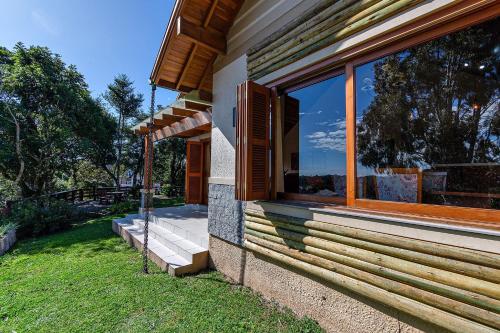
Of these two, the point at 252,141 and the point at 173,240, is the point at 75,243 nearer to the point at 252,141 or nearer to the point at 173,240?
the point at 173,240

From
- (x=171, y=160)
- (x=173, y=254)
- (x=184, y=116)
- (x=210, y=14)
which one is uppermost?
(x=210, y=14)

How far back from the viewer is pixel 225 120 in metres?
4.34

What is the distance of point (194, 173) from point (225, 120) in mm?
5185

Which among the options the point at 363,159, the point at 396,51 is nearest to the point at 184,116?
the point at 363,159

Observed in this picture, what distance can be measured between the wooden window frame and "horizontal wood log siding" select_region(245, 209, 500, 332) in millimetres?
330

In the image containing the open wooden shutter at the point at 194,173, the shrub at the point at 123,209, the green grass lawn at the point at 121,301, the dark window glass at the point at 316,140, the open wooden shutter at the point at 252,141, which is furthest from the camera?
the shrub at the point at 123,209

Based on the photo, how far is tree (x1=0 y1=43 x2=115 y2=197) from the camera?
421 inches

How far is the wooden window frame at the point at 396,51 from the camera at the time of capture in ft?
5.74

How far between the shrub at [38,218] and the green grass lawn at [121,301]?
124 inches

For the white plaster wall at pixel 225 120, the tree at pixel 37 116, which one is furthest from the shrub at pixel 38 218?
the white plaster wall at pixel 225 120

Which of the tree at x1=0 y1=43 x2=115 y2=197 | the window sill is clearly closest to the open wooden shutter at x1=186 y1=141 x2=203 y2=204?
the window sill

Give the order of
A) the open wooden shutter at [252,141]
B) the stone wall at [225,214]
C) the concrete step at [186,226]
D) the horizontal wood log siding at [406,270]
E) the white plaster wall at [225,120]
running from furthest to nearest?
the concrete step at [186,226]
the white plaster wall at [225,120]
the stone wall at [225,214]
the open wooden shutter at [252,141]
the horizontal wood log siding at [406,270]

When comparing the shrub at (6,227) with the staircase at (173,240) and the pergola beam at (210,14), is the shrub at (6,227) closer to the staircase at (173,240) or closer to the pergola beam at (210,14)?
the staircase at (173,240)

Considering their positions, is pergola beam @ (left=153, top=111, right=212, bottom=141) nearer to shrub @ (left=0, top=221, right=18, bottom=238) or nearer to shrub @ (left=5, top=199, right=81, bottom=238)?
shrub @ (left=5, top=199, right=81, bottom=238)
